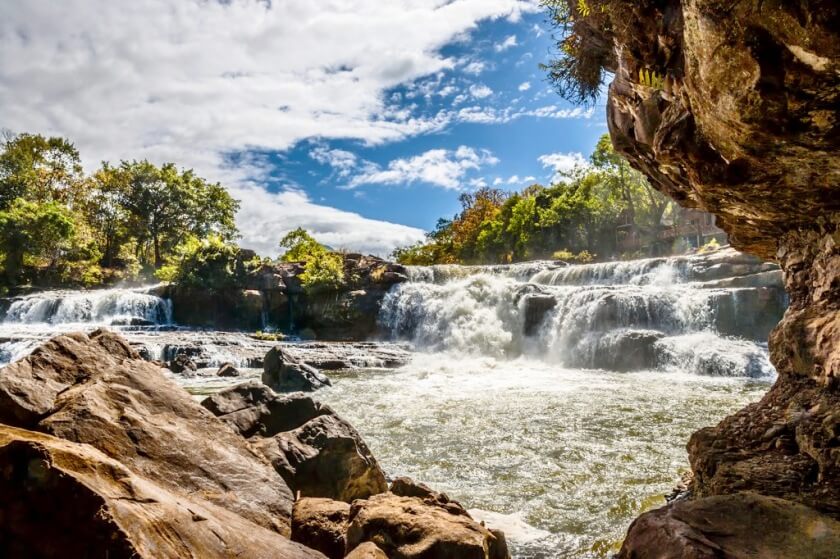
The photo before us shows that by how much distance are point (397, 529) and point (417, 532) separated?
6.2 inches

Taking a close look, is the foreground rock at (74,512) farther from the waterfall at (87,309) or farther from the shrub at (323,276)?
the shrub at (323,276)

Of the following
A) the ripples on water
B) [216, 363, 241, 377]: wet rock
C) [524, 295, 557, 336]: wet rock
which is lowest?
[216, 363, 241, 377]: wet rock

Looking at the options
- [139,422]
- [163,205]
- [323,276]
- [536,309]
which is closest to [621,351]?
[536,309]

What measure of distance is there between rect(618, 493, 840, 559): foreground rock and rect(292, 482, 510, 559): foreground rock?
115 centimetres

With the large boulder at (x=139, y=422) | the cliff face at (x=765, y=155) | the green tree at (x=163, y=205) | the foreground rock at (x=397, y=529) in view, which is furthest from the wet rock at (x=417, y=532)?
the green tree at (x=163, y=205)

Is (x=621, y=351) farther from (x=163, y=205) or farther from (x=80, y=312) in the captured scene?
(x=163, y=205)

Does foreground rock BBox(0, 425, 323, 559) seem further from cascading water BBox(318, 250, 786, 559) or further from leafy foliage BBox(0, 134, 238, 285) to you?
leafy foliage BBox(0, 134, 238, 285)

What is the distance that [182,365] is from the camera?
55.9 ft

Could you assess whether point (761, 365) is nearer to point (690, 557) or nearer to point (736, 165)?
point (736, 165)

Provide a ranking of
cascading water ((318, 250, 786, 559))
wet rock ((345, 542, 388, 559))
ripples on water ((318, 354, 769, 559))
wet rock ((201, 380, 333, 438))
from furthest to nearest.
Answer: cascading water ((318, 250, 786, 559)) < wet rock ((201, 380, 333, 438)) < ripples on water ((318, 354, 769, 559)) < wet rock ((345, 542, 388, 559))

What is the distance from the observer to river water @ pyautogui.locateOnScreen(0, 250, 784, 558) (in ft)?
22.1

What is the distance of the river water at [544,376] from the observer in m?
6.74

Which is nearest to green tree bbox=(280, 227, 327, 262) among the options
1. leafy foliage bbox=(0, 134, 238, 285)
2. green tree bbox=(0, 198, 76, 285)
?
leafy foliage bbox=(0, 134, 238, 285)

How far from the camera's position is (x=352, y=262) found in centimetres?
3238
